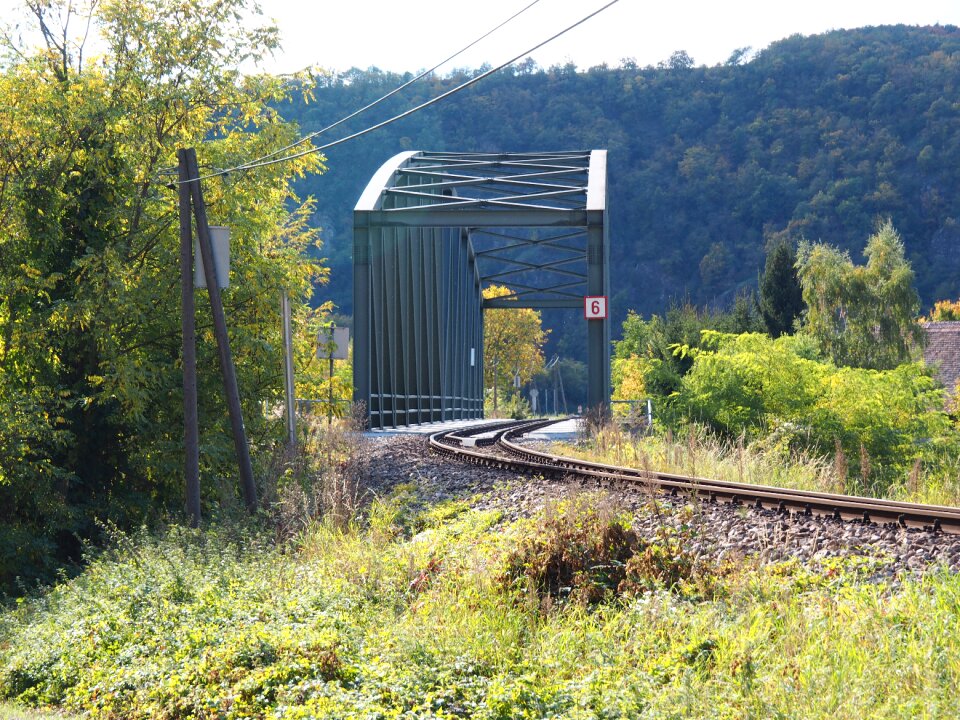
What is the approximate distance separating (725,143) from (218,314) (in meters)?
128

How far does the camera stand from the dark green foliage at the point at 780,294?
4872cm

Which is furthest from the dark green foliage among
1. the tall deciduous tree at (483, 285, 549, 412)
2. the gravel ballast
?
the gravel ballast

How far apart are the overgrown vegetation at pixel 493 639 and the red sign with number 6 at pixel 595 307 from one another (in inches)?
598

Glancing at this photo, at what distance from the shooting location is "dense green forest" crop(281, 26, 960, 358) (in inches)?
4670

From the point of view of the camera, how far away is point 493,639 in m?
6.53

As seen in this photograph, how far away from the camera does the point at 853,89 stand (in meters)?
133

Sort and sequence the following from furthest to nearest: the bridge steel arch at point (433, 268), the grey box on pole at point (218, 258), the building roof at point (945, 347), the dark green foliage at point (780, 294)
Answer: the dark green foliage at point (780, 294) → the building roof at point (945, 347) → the bridge steel arch at point (433, 268) → the grey box on pole at point (218, 258)

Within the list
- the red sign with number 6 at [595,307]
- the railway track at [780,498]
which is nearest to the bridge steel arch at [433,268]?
the red sign with number 6 at [595,307]

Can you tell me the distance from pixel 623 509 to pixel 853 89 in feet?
448

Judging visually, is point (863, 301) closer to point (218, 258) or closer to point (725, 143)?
point (218, 258)

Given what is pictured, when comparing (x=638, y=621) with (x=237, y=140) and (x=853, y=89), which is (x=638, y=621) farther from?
(x=853, y=89)

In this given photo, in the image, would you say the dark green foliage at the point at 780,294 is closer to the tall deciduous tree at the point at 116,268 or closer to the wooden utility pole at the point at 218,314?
the tall deciduous tree at the point at 116,268

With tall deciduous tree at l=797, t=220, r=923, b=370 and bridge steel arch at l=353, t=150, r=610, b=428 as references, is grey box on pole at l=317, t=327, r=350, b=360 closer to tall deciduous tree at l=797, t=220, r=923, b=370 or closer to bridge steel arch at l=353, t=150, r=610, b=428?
bridge steel arch at l=353, t=150, r=610, b=428

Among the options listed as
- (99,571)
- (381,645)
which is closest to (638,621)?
(381,645)
